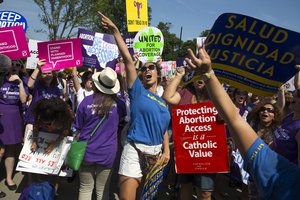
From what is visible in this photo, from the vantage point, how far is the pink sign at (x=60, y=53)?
4586 millimetres

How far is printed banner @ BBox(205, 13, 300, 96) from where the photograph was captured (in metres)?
2.08

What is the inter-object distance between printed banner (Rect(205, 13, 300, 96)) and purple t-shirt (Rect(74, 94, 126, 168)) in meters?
1.39

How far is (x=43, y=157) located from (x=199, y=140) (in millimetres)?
1731

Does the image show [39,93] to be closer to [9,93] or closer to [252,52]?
[9,93]

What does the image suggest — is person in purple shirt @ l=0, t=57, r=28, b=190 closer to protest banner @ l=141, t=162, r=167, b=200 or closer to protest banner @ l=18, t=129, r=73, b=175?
protest banner @ l=18, t=129, r=73, b=175

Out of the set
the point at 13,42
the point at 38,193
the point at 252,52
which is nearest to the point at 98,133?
the point at 38,193

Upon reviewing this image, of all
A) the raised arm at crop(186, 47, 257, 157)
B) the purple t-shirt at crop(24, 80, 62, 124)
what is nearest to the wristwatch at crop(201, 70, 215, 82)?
the raised arm at crop(186, 47, 257, 157)

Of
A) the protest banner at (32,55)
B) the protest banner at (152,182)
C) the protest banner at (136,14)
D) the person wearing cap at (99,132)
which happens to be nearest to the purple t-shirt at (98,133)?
the person wearing cap at (99,132)

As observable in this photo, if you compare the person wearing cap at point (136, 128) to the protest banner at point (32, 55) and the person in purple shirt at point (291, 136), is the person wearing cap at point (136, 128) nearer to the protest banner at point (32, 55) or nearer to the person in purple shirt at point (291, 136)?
the person in purple shirt at point (291, 136)

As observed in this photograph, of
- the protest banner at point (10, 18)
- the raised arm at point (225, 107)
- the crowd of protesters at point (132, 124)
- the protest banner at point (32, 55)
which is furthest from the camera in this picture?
the protest banner at point (32, 55)

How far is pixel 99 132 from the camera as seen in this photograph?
3.06m

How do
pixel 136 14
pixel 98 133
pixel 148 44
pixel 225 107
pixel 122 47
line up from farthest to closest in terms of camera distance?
pixel 136 14
pixel 148 44
pixel 98 133
pixel 122 47
pixel 225 107

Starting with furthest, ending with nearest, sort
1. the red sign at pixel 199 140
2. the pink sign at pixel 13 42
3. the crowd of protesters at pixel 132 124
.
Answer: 1. the pink sign at pixel 13 42
2. the red sign at pixel 199 140
3. the crowd of protesters at pixel 132 124

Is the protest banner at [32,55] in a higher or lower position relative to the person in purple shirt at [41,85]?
higher
